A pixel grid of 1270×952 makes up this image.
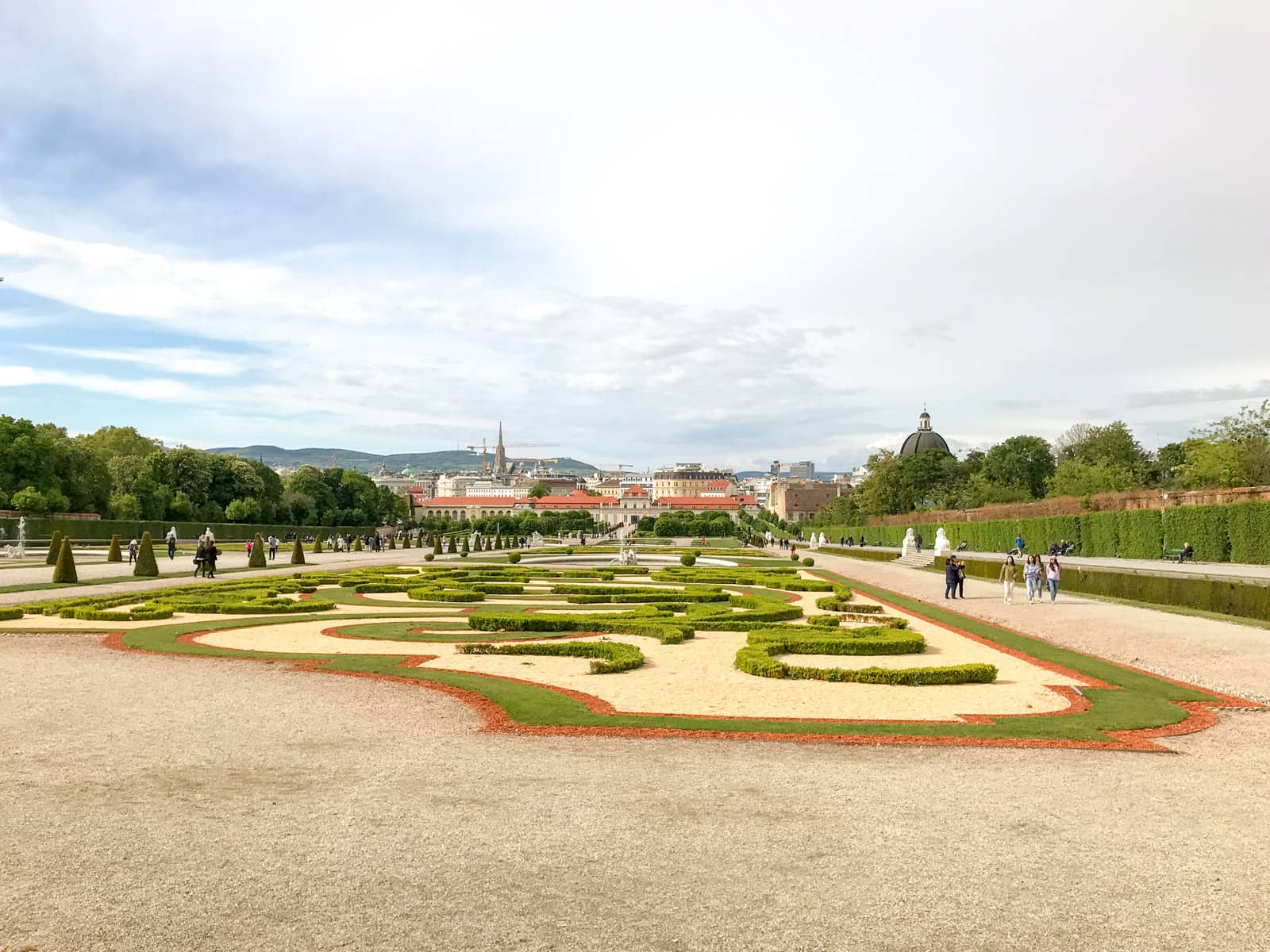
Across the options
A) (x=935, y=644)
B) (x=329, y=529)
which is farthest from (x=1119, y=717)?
(x=329, y=529)

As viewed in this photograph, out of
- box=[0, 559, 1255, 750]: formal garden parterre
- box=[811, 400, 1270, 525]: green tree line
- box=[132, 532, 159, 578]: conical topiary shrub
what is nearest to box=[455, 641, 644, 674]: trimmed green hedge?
box=[0, 559, 1255, 750]: formal garden parterre

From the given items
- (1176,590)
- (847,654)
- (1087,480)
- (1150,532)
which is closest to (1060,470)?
(1087,480)

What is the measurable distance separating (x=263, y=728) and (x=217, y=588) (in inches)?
662

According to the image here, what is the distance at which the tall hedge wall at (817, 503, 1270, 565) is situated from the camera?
105 ft

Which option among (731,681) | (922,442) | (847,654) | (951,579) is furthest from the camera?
(922,442)

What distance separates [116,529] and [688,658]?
52399 millimetres

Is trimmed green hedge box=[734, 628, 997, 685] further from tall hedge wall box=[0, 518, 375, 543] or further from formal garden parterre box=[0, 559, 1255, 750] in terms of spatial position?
tall hedge wall box=[0, 518, 375, 543]

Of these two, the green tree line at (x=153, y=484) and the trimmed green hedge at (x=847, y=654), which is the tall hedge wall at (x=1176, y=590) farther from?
the green tree line at (x=153, y=484)

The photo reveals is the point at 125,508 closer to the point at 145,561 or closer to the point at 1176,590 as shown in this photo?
the point at 145,561

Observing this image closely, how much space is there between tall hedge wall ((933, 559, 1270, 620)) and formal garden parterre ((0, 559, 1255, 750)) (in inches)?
259

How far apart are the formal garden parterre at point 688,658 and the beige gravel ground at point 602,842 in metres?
0.78

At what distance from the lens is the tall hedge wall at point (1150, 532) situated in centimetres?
3197

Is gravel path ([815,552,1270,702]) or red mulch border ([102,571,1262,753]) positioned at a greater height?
red mulch border ([102,571,1262,753])

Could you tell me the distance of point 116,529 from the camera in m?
55.5
